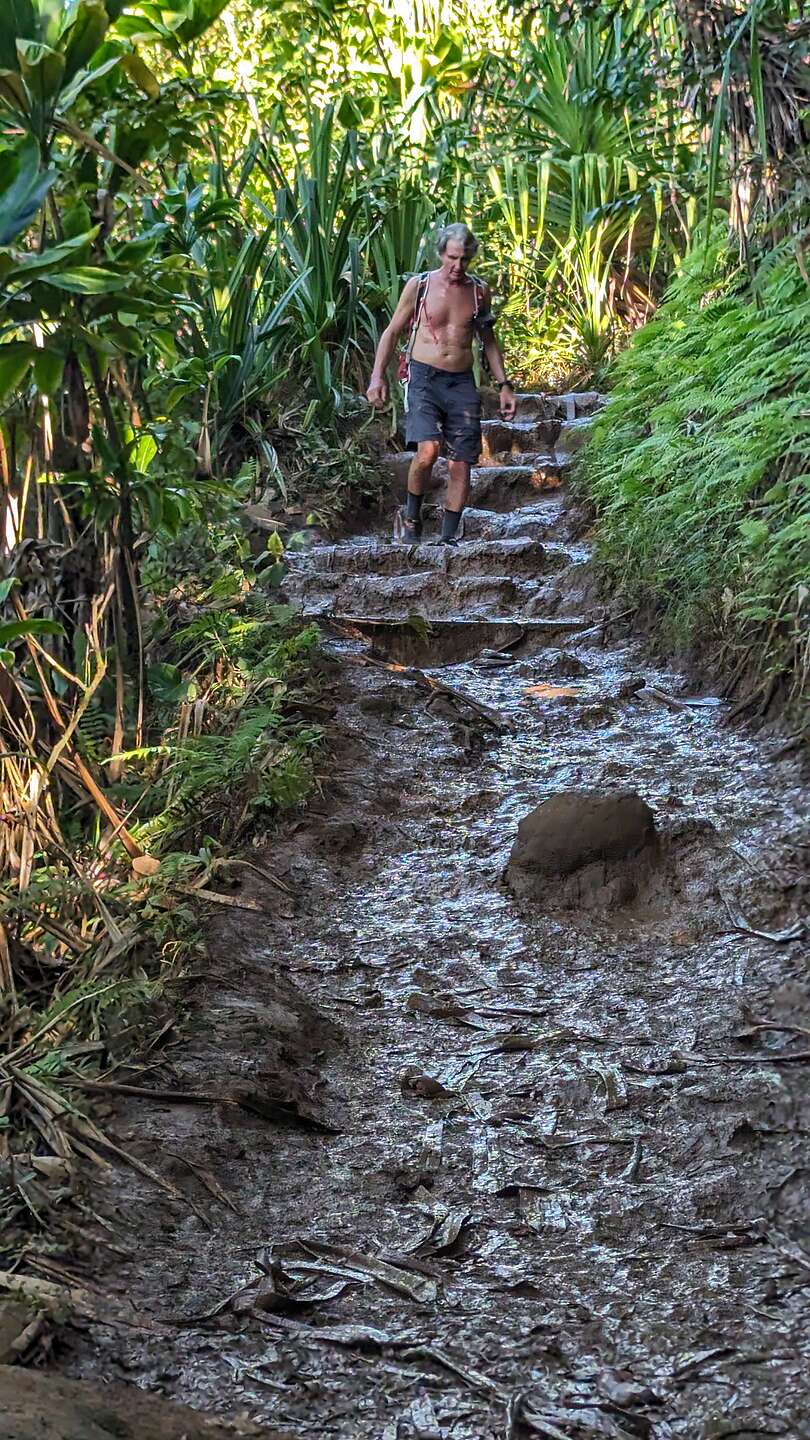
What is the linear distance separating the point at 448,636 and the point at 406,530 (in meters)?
1.90

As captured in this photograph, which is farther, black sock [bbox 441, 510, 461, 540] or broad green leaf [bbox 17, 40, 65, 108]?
black sock [bbox 441, 510, 461, 540]

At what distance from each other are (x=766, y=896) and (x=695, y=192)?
12.9ft

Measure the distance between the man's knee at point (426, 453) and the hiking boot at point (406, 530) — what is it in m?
0.37

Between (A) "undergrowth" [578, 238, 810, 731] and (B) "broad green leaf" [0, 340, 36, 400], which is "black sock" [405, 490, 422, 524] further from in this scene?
(B) "broad green leaf" [0, 340, 36, 400]

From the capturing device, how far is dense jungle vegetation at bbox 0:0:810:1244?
2529 mm

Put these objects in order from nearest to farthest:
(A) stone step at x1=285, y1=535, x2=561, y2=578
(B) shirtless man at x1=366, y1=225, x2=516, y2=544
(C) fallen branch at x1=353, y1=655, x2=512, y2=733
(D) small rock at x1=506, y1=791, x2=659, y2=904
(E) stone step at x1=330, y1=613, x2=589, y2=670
→ (D) small rock at x1=506, y1=791, x2=659, y2=904 < (C) fallen branch at x1=353, y1=655, x2=512, y2=733 < (E) stone step at x1=330, y1=613, x2=589, y2=670 < (A) stone step at x1=285, y1=535, x2=561, y2=578 < (B) shirtless man at x1=366, y1=225, x2=516, y2=544

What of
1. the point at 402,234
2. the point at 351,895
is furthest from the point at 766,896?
the point at 402,234

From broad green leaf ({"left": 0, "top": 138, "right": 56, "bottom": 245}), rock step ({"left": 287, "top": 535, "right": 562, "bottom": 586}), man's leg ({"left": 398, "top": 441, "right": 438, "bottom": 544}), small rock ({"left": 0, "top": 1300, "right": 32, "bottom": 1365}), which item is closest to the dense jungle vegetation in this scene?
broad green leaf ({"left": 0, "top": 138, "right": 56, "bottom": 245})

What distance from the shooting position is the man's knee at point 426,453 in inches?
261

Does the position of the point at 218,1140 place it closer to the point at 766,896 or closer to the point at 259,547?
the point at 766,896

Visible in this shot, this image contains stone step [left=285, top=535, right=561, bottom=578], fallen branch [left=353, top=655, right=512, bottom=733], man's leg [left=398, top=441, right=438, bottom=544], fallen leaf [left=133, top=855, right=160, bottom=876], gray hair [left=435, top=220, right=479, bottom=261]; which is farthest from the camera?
man's leg [left=398, top=441, right=438, bottom=544]

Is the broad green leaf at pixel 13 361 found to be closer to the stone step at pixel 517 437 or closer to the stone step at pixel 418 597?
the stone step at pixel 418 597

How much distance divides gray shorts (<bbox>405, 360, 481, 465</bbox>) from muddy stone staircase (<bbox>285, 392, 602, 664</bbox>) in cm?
49

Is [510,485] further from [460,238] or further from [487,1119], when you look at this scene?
[487,1119]
